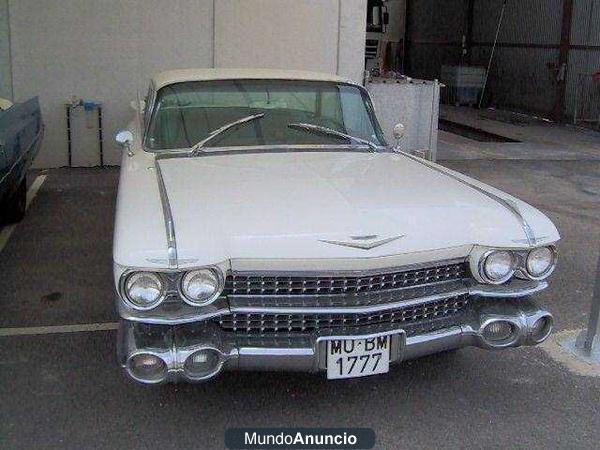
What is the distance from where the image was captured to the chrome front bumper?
10.6 ft

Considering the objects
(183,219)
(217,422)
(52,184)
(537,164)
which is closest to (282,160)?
(183,219)

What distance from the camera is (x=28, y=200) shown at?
8.02 m

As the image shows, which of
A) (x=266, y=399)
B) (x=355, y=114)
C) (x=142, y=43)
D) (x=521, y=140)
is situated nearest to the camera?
(x=266, y=399)

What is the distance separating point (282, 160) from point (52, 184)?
16.7 feet

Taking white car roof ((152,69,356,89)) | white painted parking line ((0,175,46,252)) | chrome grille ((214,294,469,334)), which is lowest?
white painted parking line ((0,175,46,252))

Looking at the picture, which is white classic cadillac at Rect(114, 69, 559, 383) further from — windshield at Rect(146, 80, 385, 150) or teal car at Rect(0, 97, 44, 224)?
teal car at Rect(0, 97, 44, 224)

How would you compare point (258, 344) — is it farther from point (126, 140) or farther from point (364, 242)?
point (126, 140)

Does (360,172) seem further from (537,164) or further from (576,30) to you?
(576,30)

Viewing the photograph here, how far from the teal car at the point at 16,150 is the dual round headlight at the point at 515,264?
142 inches

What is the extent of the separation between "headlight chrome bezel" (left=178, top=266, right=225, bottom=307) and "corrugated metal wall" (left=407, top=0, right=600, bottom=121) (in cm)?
1419

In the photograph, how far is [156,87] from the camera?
17.2 feet

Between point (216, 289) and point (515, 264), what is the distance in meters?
1.46

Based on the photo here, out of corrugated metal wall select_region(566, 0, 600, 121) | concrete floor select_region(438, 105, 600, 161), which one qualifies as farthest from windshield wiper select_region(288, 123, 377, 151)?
corrugated metal wall select_region(566, 0, 600, 121)

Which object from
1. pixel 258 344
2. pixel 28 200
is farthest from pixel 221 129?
pixel 28 200
